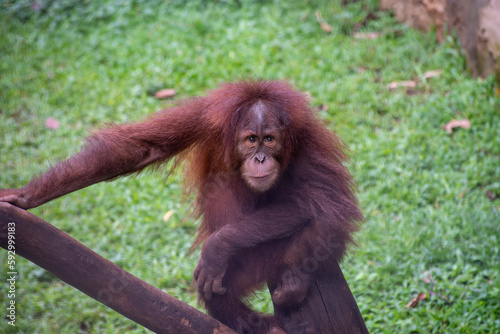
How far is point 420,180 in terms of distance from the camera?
460 cm

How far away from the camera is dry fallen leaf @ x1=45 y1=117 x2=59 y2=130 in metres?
5.56

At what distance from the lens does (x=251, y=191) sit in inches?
114

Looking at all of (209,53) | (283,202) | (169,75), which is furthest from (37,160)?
(283,202)

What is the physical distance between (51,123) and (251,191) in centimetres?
348

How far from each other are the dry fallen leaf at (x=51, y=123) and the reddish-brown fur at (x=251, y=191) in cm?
299

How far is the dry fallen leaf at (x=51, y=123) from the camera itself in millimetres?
5562

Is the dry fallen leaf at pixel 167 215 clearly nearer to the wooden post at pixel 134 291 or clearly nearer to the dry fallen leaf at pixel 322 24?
the wooden post at pixel 134 291

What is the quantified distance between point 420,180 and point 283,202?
2.21 m

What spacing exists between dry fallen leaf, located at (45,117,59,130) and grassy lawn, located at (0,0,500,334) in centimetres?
7

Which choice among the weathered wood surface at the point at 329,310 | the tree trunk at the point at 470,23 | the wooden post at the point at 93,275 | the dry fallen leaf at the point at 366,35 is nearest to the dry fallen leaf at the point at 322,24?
the dry fallen leaf at the point at 366,35

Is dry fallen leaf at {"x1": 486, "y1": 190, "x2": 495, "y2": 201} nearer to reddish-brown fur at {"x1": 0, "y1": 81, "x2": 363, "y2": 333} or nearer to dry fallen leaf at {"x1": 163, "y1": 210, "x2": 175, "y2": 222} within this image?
reddish-brown fur at {"x1": 0, "y1": 81, "x2": 363, "y2": 333}

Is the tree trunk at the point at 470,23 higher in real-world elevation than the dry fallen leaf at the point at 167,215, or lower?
higher

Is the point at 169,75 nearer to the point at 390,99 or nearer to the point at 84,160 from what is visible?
the point at 390,99

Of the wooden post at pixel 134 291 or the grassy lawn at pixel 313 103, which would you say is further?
the grassy lawn at pixel 313 103
